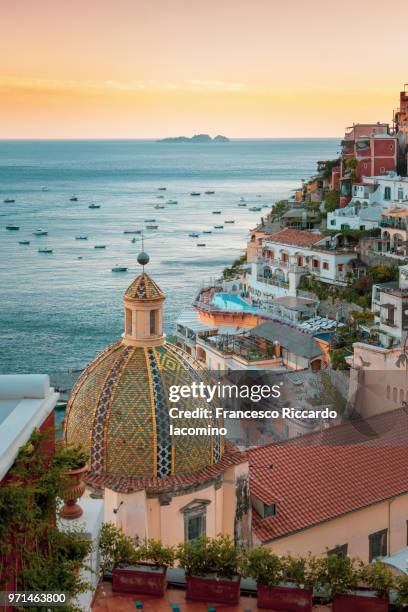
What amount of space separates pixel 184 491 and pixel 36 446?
20.3ft

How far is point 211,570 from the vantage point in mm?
11664

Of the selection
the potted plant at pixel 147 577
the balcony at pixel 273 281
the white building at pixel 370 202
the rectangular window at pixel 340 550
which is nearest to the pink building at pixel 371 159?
the white building at pixel 370 202

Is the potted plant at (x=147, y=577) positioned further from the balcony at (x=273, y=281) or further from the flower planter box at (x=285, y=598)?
the balcony at (x=273, y=281)

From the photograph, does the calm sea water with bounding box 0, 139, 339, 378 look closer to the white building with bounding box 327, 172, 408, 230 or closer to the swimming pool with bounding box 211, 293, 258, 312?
the swimming pool with bounding box 211, 293, 258, 312

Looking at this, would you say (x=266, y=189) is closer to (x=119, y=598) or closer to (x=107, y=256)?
(x=107, y=256)

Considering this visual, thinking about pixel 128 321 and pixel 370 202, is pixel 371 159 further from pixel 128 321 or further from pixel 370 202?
pixel 128 321

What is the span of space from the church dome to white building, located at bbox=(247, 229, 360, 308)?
3102cm

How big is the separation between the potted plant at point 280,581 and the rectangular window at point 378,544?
6413mm

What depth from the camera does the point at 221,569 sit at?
1166 cm

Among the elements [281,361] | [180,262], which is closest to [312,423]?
[281,361]

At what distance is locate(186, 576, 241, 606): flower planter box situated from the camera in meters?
11.5

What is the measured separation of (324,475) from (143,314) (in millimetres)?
5055

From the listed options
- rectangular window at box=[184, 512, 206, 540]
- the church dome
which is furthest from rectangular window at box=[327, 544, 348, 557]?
the church dome

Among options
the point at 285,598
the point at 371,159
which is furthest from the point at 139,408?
the point at 371,159
